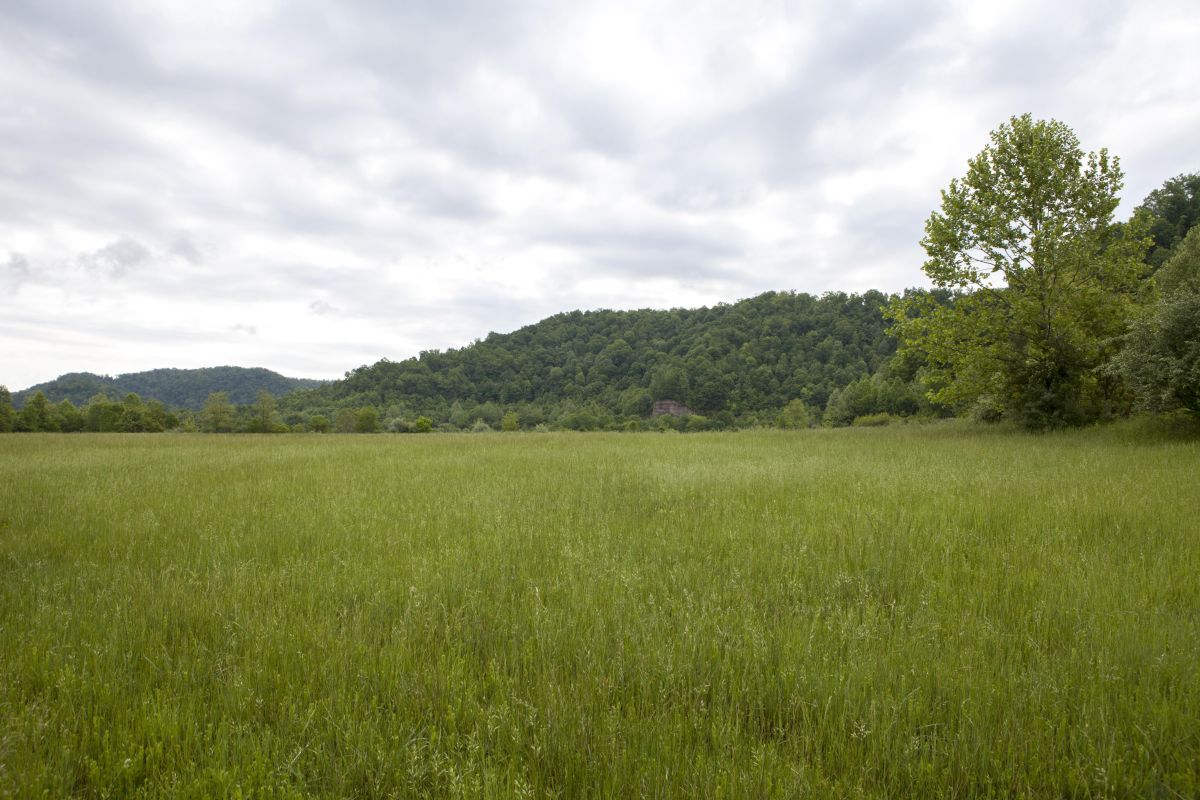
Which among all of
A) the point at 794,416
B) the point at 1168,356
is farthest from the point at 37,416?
the point at 794,416

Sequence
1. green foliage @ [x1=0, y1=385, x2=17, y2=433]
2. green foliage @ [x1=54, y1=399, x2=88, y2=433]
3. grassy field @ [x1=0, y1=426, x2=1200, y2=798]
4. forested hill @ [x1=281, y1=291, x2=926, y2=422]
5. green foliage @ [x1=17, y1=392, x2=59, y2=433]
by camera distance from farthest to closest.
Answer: forested hill @ [x1=281, y1=291, x2=926, y2=422]
green foliage @ [x1=54, y1=399, x2=88, y2=433]
green foliage @ [x1=17, y1=392, x2=59, y2=433]
green foliage @ [x1=0, y1=385, x2=17, y2=433]
grassy field @ [x1=0, y1=426, x2=1200, y2=798]

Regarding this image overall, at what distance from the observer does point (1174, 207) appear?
53.1 metres

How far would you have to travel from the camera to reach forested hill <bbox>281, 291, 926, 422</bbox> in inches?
2977

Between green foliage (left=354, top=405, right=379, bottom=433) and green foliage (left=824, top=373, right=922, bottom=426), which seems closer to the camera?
green foliage (left=354, top=405, right=379, bottom=433)

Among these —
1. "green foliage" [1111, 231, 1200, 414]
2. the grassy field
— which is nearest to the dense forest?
"green foliage" [1111, 231, 1200, 414]

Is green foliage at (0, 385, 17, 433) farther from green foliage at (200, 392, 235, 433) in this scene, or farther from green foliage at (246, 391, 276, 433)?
green foliage at (246, 391, 276, 433)

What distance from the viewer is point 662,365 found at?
83000 mm

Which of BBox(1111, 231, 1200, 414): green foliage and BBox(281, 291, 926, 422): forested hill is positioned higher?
BBox(281, 291, 926, 422): forested hill

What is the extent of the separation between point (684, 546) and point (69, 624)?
4.96 m

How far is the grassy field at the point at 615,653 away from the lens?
223 cm

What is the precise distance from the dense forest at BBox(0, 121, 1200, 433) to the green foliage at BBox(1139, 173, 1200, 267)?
0.86 feet

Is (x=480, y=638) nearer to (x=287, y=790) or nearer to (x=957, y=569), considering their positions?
(x=287, y=790)

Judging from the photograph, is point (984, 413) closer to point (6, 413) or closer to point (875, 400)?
point (875, 400)

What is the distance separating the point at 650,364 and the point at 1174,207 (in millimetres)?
63611
